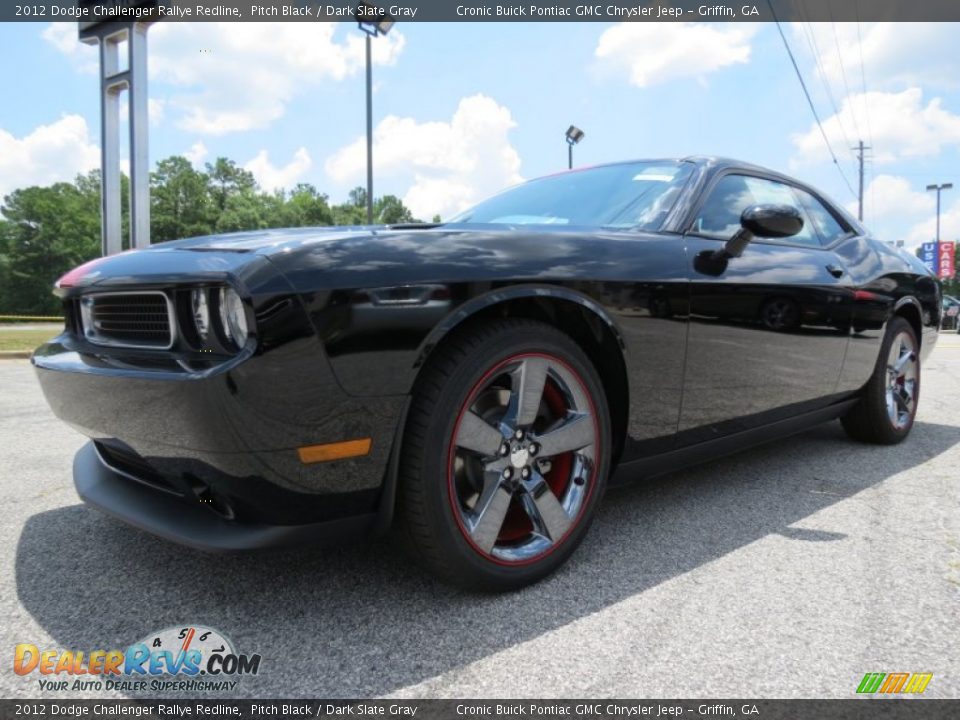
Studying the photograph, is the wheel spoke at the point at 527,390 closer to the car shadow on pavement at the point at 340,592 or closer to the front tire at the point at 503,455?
the front tire at the point at 503,455

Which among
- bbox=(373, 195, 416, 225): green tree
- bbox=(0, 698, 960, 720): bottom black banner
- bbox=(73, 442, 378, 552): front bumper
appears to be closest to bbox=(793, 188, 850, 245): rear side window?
bbox=(0, 698, 960, 720): bottom black banner

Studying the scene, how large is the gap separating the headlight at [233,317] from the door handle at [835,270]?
2.67m

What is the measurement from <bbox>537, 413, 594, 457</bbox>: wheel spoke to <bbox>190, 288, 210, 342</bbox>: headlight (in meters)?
0.93

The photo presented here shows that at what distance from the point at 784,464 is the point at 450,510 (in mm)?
2327

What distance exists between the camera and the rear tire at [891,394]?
3.66 meters

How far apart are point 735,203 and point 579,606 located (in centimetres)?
183

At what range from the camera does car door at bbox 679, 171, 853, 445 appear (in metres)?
2.38

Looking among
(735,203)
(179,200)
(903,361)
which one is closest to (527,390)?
(735,203)

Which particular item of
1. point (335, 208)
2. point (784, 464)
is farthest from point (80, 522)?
point (335, 208)

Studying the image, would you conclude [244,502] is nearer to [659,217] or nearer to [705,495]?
[659,217]

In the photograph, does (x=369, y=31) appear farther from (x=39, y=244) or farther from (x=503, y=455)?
(x=39, y=244)

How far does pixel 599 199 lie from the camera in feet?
→ 8.79

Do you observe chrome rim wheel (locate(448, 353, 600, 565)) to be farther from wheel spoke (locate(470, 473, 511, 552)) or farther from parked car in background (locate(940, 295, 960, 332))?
parked car in background (locate(940, 295, 960, 332))

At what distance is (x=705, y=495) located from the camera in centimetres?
283
